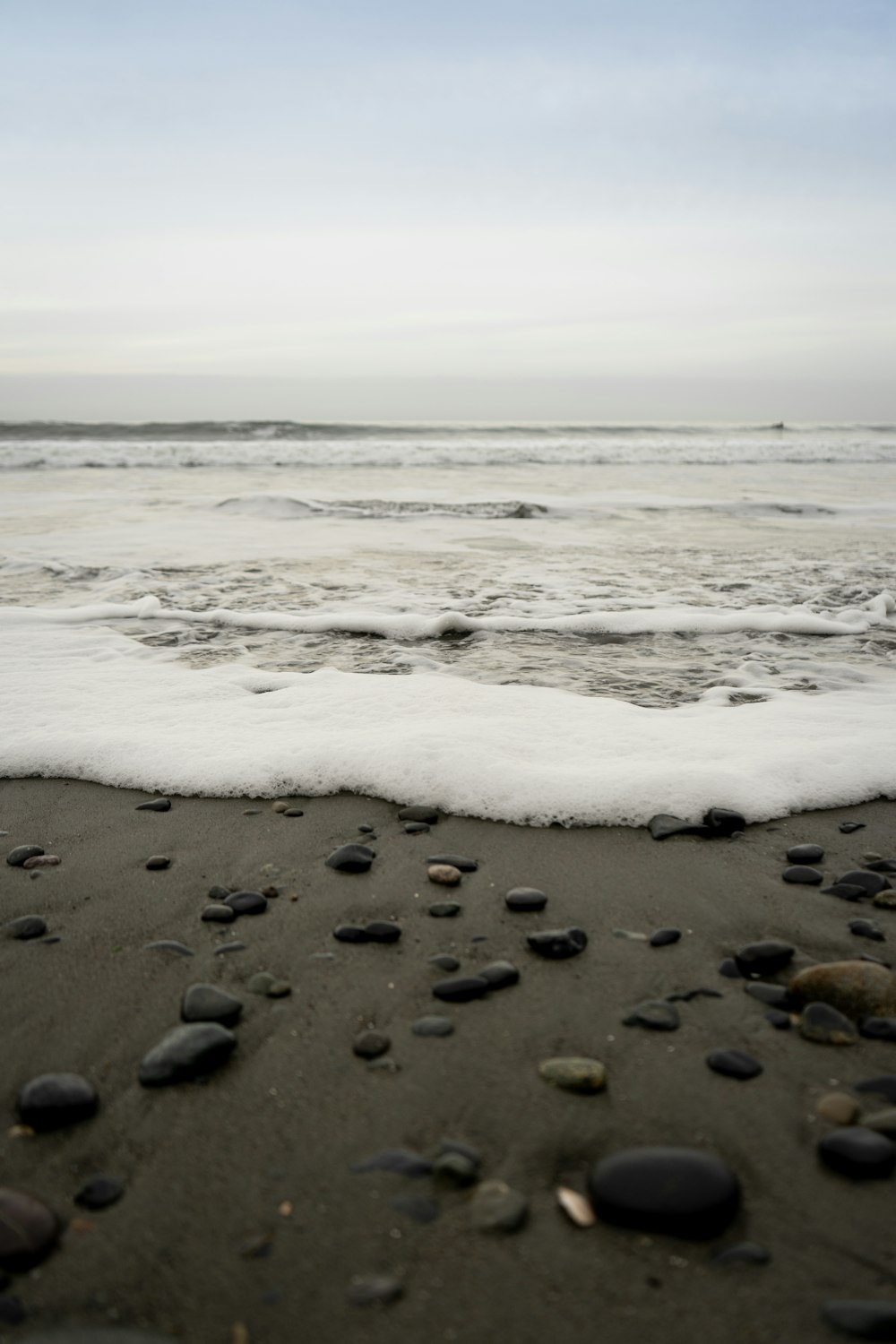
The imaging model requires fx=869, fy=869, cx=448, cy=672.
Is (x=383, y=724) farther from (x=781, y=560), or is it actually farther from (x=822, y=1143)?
(x=781, y=560)

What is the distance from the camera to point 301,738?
113 inches

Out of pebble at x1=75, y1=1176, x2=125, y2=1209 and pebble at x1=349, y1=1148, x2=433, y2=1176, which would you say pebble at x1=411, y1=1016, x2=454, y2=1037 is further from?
pebble at x1=75, y1=1176, x2=125, y2=1209

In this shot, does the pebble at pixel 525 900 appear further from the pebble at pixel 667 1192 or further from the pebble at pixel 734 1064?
the pebble at pixel 667 1192

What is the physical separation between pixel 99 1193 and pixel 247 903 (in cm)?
78

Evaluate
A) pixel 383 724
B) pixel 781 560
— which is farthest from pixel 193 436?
pixel 383 724

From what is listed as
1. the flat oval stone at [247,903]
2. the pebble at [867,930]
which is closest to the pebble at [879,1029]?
the pebble at [867,930]

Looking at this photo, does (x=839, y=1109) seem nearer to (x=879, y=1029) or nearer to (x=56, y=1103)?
(x=879, y=1029)

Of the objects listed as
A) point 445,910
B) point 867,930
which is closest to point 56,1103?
point 445,910

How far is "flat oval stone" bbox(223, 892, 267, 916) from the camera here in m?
1.92

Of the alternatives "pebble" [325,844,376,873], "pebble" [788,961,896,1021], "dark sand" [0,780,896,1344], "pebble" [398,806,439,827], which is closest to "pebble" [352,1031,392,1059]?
"dark sand" [0,780,896,1344]

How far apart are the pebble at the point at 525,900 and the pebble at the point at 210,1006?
0.63m

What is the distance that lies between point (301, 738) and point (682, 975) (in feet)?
5.12

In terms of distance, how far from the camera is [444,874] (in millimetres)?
2047

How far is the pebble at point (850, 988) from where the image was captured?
1.54 m
